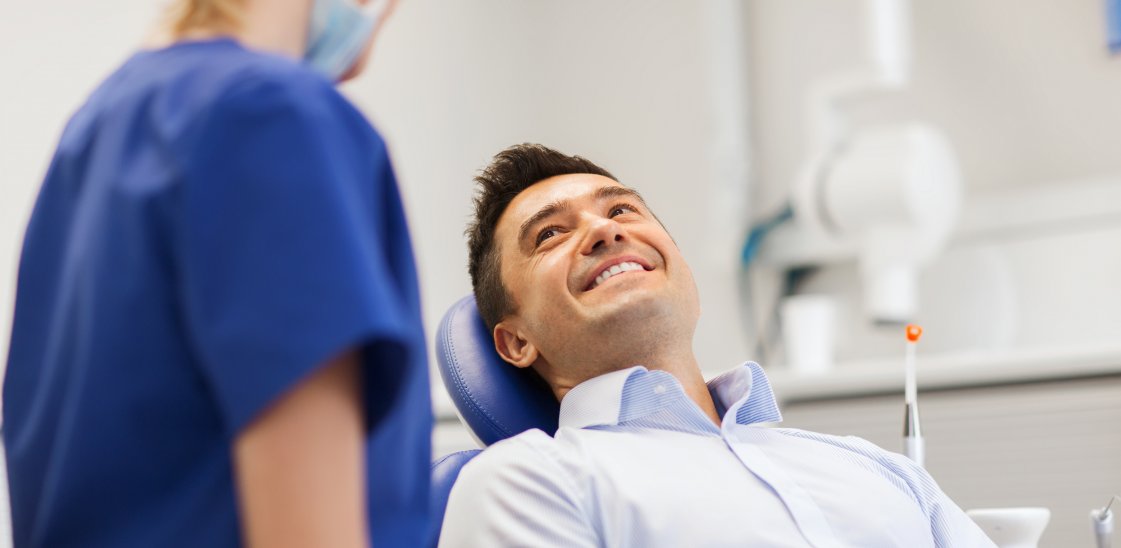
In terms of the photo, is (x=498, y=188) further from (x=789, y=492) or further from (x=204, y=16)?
(x=204, y=16)

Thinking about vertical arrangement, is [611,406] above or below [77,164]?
below

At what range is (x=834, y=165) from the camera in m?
2.65

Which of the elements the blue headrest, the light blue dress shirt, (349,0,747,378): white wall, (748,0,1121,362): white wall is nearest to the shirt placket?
the light blue dress shirt

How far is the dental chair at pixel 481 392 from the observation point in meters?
1.54

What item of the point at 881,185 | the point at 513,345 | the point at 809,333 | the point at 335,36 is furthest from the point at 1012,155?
the point at 335,36

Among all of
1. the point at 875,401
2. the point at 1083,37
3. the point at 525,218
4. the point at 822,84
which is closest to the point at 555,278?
the point at 525,218

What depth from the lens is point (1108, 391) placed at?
192 cm

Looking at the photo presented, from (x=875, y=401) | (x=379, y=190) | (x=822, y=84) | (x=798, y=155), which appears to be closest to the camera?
(x=379, y=190)

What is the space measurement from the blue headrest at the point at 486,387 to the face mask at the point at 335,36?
795 millimetres

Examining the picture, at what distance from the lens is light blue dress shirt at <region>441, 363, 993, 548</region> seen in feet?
4.27

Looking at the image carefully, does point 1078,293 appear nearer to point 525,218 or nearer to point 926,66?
point 926,66

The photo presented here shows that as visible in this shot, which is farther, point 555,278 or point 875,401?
point 875,401

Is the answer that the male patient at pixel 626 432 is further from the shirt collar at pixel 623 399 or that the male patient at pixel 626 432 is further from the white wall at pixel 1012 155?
the white wall at pixel 1012 155

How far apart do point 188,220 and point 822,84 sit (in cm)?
236
